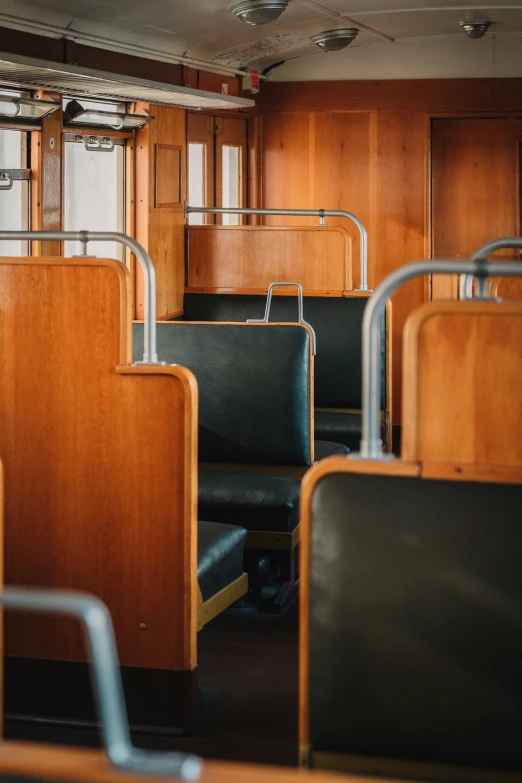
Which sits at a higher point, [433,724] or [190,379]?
[190,379]

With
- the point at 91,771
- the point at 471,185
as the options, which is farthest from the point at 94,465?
the point at 471,185

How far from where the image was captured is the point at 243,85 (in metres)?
8.12

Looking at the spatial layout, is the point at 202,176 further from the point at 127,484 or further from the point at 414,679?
the point at 414,679

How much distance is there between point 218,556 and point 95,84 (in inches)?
121

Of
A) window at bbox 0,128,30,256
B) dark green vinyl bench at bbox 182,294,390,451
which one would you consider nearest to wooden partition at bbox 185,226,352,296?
dark green vinyl bench at bbox 182,294,390,451

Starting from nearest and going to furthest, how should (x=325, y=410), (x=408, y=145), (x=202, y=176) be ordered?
(x=325, y=410) → (x=202, y=176) → (x=408, y=145)

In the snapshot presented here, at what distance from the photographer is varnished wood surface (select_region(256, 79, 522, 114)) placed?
8.29m

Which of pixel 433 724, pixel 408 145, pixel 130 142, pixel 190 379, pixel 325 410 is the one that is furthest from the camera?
pixel 408 145

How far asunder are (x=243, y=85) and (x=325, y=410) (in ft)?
Answer: 10.3

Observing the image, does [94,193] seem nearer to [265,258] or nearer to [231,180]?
[265,258]

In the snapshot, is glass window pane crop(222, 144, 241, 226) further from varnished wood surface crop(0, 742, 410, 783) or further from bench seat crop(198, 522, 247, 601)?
varnished wood surface crop(0, 742, 410, 783)

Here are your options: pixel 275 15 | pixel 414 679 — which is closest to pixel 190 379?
pixel 414 679

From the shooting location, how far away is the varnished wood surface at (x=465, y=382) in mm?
2127

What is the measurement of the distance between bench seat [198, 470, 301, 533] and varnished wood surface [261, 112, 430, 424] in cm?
433
